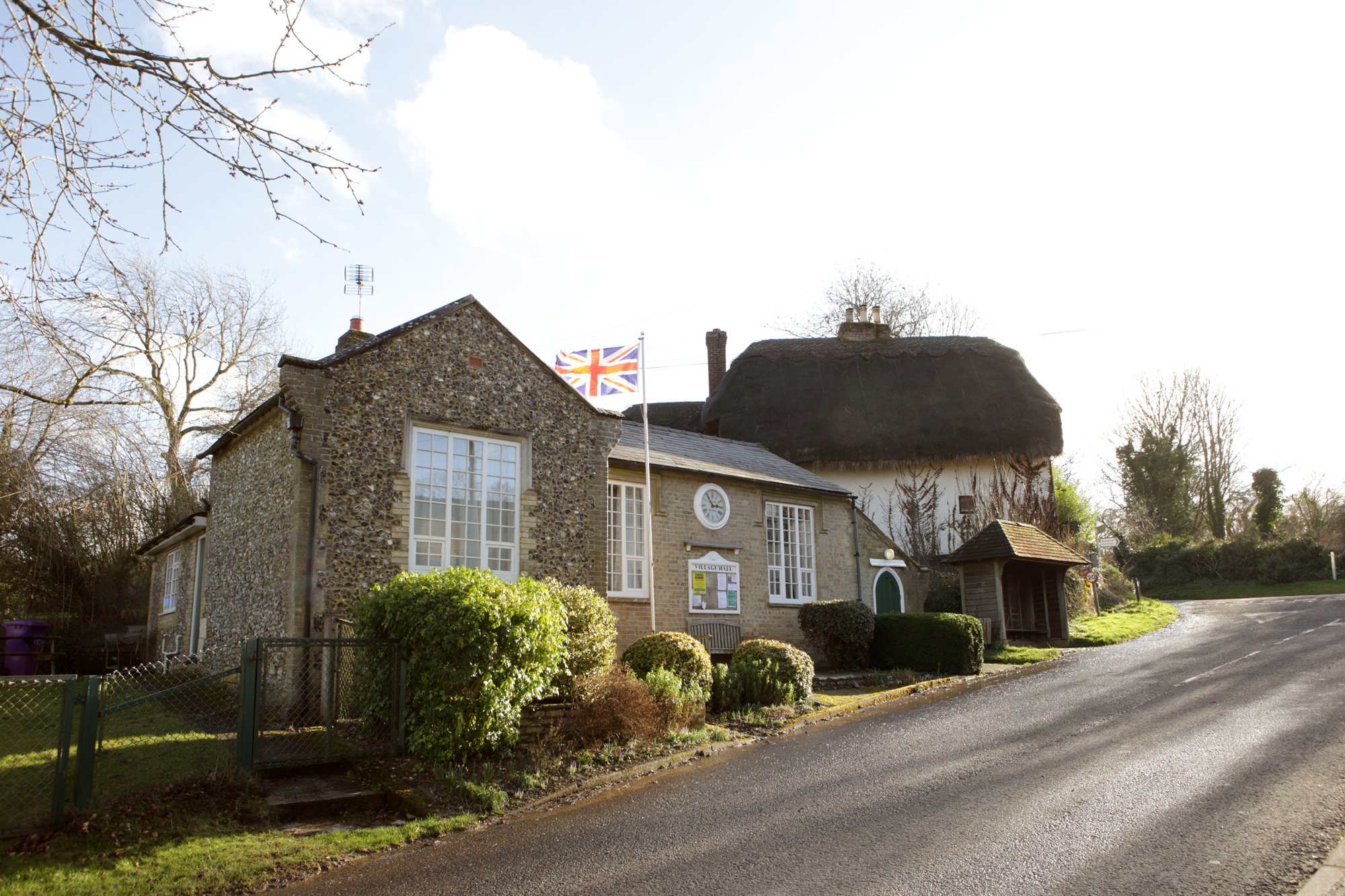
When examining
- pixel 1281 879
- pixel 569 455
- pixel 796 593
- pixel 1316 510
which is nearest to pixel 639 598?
pixel 569 455

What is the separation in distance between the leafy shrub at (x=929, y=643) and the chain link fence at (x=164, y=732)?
39.3 ft

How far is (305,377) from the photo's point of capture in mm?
11117

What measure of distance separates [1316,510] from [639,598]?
41.6 meters

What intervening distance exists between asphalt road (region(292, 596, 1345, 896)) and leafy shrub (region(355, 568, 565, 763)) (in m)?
1.45

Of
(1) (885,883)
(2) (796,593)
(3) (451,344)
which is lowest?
(1) (885,883)

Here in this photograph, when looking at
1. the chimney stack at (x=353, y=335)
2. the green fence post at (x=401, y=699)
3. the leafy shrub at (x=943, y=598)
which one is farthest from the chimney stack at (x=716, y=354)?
the green fence post at (x=401, y=699)

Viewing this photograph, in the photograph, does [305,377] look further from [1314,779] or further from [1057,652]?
[1057,652]

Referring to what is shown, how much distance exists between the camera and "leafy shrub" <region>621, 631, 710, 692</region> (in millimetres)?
11633

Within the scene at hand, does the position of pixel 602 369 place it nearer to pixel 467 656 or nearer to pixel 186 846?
pixel 467 656

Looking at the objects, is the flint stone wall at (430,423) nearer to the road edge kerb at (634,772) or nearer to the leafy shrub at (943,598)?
the road edge kerb at (634,772)

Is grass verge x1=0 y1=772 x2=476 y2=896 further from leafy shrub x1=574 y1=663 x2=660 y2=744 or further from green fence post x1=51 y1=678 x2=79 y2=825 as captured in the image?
leafy shrub x1=574 y1=663 x2=660 y2=744

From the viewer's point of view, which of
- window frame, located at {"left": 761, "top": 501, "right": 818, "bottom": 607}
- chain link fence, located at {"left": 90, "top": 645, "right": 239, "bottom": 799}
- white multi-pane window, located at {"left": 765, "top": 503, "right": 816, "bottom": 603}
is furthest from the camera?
white multi-pane window, located at {"left": 765, "top": 503, "right": 816, "bottom": 603}

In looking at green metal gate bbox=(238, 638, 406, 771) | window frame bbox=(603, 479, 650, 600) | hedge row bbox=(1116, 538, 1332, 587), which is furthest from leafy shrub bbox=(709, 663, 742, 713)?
hedge row bbox=(1116, 538, 1332, 587)

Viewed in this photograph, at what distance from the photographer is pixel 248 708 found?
26.7 ft
